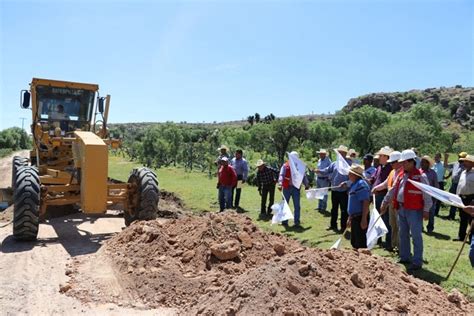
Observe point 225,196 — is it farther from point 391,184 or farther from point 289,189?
point 391,184

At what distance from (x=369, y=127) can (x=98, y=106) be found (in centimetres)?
4160

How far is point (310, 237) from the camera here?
8742 mm

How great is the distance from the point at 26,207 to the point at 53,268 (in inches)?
64.4

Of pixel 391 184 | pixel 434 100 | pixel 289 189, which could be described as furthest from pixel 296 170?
pixel 434 100

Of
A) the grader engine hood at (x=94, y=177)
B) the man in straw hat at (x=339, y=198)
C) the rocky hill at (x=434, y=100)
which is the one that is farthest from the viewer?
the rocky hill at (x=434, y=100)

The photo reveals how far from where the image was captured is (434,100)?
8588cm

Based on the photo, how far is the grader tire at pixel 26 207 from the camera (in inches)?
314

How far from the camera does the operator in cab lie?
10656 millimetres

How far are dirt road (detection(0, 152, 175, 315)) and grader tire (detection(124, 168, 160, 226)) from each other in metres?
0.80

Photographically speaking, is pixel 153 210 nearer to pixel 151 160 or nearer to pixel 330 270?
pixel 330 270

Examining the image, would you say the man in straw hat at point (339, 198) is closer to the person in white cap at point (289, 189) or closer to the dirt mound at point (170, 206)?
the person in white cap at point (289, 189)

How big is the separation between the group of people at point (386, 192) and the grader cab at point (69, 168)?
111 inches

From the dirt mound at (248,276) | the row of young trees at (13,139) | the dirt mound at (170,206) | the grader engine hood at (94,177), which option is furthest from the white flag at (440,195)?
the row of young trees at (13,139)

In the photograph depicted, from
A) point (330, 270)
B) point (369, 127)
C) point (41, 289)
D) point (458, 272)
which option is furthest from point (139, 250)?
point (369, 127)
